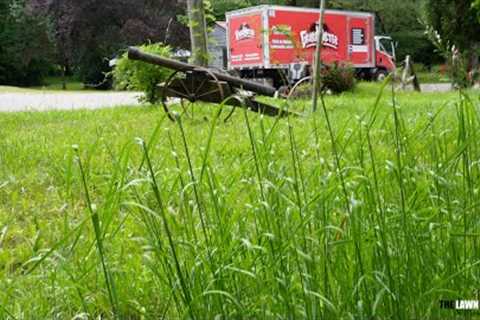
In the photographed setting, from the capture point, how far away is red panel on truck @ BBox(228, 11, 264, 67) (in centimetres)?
2091

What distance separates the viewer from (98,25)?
34875 millimetres

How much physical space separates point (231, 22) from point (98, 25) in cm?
1504

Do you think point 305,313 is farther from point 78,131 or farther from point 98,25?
point 98,25

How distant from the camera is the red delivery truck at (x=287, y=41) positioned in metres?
20.5

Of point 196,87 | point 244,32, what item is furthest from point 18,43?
point 196,87

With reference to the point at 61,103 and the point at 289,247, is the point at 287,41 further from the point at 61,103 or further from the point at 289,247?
the point at 289,247

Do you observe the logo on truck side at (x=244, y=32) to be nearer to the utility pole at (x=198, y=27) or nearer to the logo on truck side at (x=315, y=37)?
the logo on truck side at (x=315, y=37)

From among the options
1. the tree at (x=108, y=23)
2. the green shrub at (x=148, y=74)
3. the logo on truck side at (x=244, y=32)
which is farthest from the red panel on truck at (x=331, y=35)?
the tree at (x=108, y=23)

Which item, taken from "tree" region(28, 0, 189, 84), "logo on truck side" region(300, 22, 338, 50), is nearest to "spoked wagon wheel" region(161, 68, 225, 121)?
"logo on truck side" region(300, 22, 338, 50)

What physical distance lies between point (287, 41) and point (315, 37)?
6.31 feet

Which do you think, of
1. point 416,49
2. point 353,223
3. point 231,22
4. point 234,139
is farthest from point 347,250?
point 416,49

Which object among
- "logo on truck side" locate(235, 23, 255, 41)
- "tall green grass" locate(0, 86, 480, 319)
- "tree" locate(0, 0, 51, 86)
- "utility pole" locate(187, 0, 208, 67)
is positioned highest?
"tree" locate(0, 0, 51, 86)

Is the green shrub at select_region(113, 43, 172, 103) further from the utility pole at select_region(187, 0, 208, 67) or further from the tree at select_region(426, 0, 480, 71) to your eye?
the tree at select_region(426, 0, 480, 71)

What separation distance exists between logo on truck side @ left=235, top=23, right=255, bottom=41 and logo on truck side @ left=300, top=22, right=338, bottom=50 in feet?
5.57
